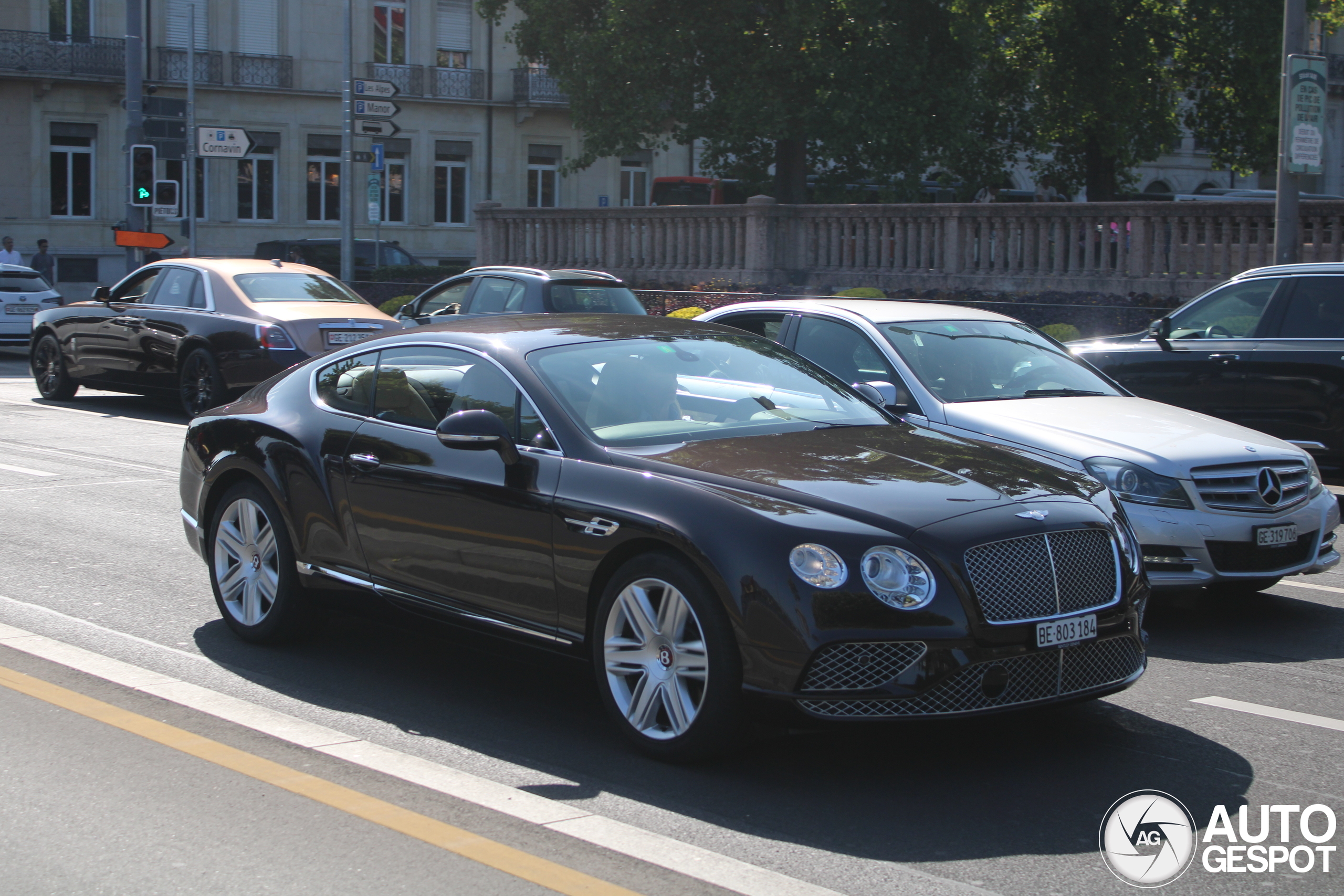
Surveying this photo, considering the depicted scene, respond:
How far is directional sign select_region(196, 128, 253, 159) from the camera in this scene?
944 inches

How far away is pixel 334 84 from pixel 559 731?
44.1m

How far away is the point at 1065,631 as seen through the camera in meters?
4.86

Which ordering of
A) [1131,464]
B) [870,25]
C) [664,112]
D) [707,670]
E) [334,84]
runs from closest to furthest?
[707,670] < [1131,464] < [870,25] < [664,112] < [334,84]

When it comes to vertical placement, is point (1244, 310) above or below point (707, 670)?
above

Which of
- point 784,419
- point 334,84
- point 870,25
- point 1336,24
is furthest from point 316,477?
point 334,84

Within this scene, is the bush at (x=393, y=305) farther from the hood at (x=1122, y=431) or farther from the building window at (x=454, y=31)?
the building window at (x=454, y=31)

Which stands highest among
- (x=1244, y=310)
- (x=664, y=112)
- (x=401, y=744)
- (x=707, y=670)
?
(x=664, y=112)

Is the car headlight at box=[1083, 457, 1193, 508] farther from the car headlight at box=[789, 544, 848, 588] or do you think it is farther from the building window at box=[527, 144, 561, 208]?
the building window at box=[527, 144, 561, 208]

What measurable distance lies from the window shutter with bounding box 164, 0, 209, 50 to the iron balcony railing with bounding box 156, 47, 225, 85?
204 mm

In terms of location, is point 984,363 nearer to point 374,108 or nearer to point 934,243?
point 934,243

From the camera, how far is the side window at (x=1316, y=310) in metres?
11.0

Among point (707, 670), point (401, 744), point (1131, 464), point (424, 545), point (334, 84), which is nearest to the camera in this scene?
point (707, 670)

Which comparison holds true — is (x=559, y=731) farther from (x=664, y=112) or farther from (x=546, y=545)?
(x=664, y=112)

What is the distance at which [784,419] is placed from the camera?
19.3 ft
